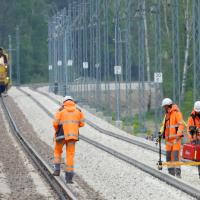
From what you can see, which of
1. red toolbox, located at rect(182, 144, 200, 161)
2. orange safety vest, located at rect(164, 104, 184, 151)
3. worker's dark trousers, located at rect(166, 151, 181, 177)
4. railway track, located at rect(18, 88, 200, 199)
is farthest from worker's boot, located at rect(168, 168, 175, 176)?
red toolbox, located at rect(182, 144, 200, 161)

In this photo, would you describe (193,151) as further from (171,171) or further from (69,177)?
(69,177)

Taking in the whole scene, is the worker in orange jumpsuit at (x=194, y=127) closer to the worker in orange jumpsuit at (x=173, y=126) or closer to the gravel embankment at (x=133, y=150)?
Result: the worker in orange jumpsuit at (x=173, y=126)

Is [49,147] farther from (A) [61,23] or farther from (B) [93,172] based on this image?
(A) [61,23]

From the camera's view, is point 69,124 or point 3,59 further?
point 3,59

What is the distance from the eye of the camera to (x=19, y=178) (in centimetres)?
2170

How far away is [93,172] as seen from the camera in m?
23.1

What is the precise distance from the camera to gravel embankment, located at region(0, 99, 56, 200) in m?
18.7

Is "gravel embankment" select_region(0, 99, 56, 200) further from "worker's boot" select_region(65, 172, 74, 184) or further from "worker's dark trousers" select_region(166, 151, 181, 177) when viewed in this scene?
"worker's dark trousers" select_region(166, 151, 181, 177)

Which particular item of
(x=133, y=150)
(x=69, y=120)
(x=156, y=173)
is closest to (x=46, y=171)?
(x=156, y=173)

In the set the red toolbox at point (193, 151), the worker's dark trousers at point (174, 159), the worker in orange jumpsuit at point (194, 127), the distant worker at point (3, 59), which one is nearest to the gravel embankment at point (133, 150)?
the worker's dark trousers at point (174, 159)

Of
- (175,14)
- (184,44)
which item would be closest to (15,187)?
(175,14)

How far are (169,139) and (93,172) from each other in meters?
3.12

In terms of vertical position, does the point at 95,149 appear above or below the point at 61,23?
below

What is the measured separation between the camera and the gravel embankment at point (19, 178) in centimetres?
1870
